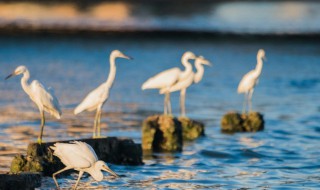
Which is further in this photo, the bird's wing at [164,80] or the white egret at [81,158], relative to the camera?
the bird's wing at [164,80]

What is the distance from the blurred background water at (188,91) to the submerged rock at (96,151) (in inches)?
9.4

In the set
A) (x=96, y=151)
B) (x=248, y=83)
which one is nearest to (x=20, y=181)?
(x=96, y=151)

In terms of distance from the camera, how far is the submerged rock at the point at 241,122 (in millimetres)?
21656

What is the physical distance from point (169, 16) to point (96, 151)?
52.4m

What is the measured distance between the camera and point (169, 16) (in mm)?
68438

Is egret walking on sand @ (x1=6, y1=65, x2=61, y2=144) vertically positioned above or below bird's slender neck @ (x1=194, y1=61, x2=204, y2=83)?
below

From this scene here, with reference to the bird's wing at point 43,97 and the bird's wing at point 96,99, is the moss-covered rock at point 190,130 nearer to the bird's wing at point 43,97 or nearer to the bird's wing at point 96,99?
the bird's wing at point 96,99

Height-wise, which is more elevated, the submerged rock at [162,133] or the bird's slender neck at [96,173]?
the submerged rock at [162,133]

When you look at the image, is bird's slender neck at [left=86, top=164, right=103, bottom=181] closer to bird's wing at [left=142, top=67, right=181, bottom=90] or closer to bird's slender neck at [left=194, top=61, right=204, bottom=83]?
A: bird's wing at [left=142, top=67, right=181, bottom=90]

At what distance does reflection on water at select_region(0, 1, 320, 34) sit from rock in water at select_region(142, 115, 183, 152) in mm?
35453

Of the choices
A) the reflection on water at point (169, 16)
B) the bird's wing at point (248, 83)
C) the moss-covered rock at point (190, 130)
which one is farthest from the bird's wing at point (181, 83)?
the reflection on water at point (169, 16)

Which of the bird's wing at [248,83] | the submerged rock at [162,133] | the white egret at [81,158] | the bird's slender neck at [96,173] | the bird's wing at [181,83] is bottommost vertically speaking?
the bird's slender neck at [96,173]

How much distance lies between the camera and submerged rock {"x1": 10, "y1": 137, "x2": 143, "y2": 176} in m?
15.1

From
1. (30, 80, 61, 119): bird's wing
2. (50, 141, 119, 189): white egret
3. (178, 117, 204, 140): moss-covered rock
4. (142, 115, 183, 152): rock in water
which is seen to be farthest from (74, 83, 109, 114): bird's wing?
(178, 117, 204, 140): moss-covered rock
